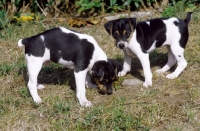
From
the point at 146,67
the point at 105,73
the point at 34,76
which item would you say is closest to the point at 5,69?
the point at 34,76

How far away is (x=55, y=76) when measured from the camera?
8.34 m

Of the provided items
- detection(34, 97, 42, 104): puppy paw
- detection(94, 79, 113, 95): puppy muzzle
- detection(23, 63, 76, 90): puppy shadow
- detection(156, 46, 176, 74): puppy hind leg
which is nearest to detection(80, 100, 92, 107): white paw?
detection(94, 79, 113, 95): puppy muzzle

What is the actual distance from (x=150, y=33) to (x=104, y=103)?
4.97 ft

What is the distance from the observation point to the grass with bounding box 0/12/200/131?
253 inches

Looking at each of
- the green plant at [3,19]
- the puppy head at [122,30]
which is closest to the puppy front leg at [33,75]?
the puppy head at [122,30]

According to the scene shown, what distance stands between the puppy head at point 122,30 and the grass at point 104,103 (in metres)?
0.77

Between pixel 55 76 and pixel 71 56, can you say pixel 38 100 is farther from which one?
pixel 55 76

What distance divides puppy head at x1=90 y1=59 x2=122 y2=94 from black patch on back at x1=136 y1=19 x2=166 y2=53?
758 millimetres

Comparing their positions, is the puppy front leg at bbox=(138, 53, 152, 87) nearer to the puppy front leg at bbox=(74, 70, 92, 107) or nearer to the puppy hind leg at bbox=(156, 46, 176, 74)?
the puppy hind leg at bbox=(156, 46, 176, 74)

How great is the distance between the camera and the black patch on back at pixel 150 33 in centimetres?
767

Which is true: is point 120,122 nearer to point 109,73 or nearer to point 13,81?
point 109,73

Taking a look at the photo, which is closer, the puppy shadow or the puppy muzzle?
the puppy muzzle

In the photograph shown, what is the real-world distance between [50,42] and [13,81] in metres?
1.38

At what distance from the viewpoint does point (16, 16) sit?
11.4 m
